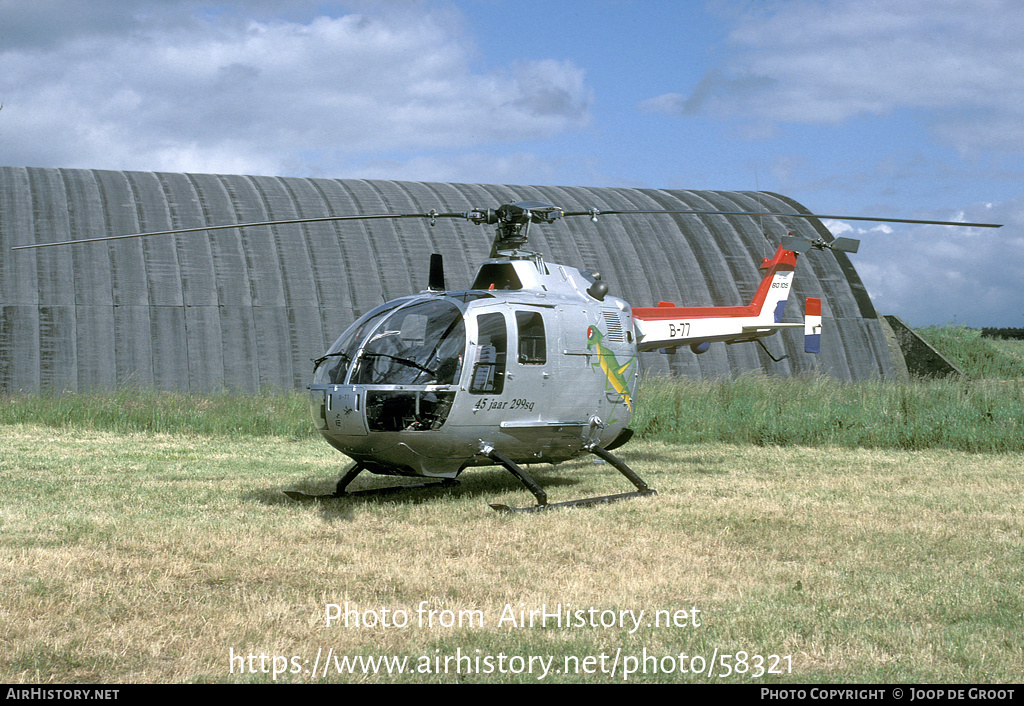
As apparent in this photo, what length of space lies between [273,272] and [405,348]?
1247cm

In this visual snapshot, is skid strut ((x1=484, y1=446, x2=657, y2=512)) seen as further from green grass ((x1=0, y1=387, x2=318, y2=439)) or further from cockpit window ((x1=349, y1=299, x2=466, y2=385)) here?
green grass ((x1=0, y1=387, x2=318, y2=439))

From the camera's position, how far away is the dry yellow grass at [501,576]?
489 centimetres

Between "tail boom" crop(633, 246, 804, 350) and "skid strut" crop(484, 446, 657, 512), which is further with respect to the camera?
"tail boom" crop(633, 246, 804, 350)

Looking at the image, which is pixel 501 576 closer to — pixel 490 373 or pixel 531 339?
pixel 490 373

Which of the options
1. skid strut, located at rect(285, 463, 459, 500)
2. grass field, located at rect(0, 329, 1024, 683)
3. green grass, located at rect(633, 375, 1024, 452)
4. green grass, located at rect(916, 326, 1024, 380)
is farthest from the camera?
green grass, located at rect(916, 326, 1024, 380)

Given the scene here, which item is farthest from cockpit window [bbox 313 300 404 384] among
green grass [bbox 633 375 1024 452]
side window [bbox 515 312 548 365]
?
green grass [bbox 633 375 1024 452]

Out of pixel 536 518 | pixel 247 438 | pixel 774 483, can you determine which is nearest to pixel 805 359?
pixel 774 483

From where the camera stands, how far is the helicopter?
8.73 meters

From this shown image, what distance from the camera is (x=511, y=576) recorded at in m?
6.55

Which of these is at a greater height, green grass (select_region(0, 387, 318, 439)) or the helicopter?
the helicopter

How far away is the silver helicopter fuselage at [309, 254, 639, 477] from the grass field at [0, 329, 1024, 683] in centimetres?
66

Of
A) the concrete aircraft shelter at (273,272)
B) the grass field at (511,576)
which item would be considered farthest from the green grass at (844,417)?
the concrete aircraft shelter at (273,272)

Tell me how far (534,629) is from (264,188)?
20.0 metres
